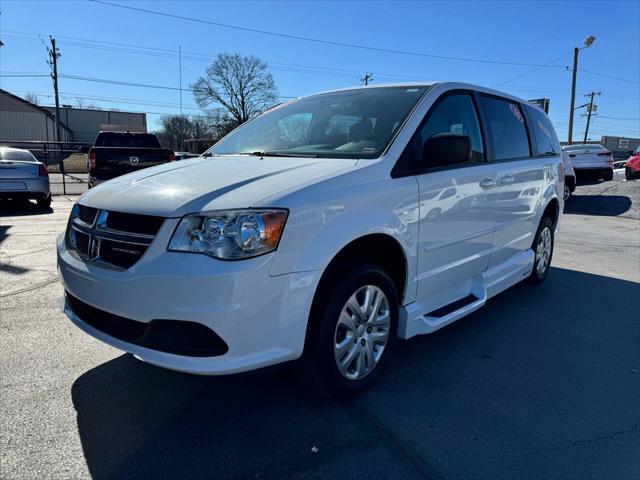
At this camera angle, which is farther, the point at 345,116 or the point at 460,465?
the point at 345,116

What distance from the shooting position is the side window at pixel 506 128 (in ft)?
13.6

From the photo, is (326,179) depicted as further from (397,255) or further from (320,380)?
(320,380)

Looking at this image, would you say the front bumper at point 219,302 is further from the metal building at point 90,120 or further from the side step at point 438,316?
the metal building at point 90,120

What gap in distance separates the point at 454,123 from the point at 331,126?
0.93 m

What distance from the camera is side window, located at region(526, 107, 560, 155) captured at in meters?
5.11

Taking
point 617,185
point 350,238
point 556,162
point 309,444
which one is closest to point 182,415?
point 309,444

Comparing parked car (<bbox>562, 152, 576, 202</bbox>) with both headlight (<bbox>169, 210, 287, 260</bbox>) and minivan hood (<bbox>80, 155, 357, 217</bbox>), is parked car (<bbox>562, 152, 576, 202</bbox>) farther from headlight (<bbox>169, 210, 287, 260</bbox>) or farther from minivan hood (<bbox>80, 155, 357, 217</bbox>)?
headlight (<bbox>169, 210, 287, 260</bbox>)

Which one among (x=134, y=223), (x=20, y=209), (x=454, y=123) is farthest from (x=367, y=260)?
(x=20, y=209)

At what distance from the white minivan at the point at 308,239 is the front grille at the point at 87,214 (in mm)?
14

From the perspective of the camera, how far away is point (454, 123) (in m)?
3.65

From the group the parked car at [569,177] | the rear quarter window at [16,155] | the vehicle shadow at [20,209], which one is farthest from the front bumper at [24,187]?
the parked car at [569,177]

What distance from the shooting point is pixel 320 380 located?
266 cm

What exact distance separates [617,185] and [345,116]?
52.3ft

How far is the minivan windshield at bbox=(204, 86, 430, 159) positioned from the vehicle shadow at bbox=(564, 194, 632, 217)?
12.0 m
